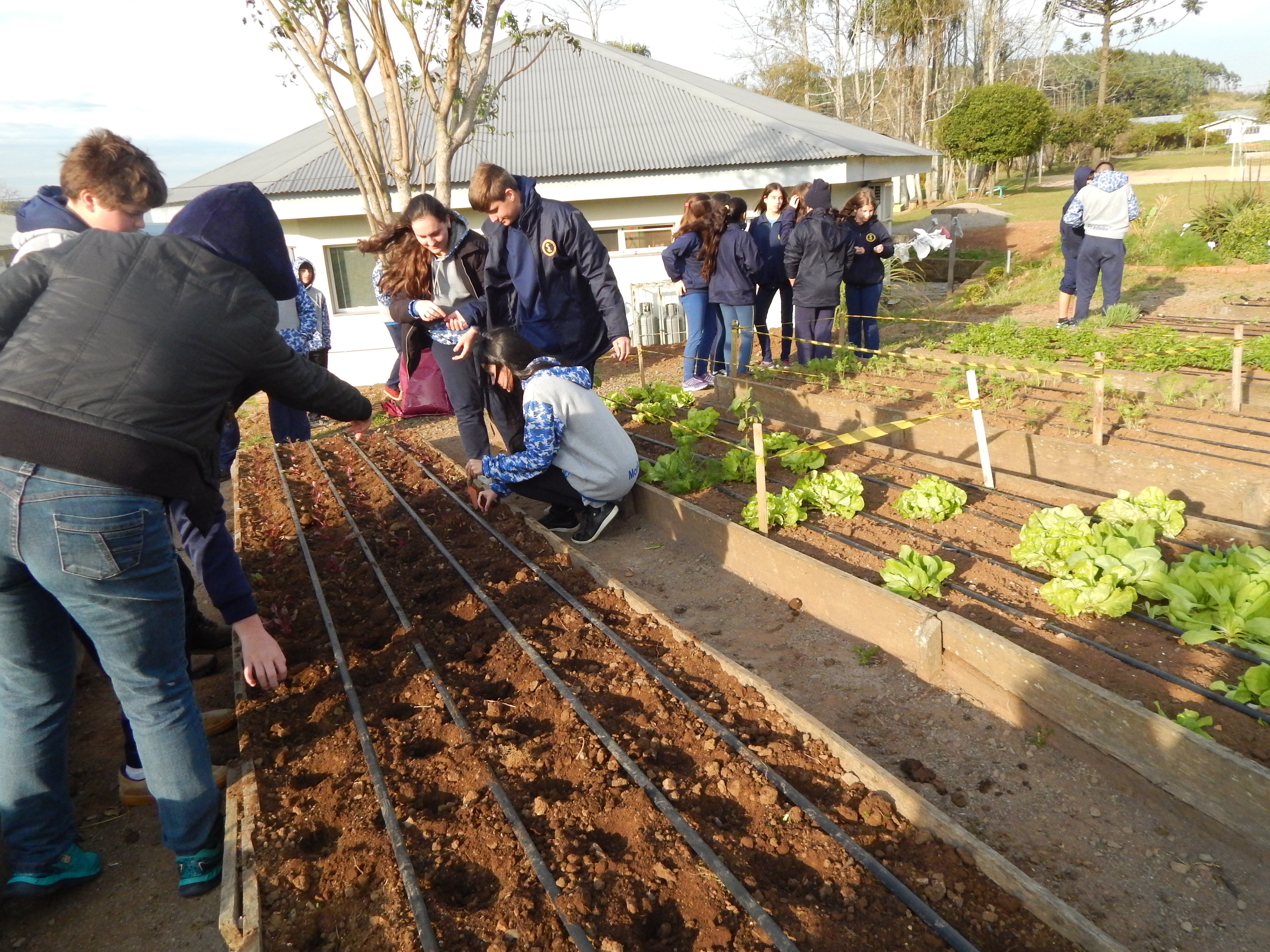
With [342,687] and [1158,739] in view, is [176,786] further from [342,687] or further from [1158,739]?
[1158,739]

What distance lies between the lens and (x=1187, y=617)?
318 cm

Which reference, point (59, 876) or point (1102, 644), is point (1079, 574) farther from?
point (59, 876)

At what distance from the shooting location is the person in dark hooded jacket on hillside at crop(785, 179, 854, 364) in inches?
309

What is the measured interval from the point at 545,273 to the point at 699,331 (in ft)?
12.5

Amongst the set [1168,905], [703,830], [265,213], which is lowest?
[1168,905]

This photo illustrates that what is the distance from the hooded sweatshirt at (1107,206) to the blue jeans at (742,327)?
3.89m

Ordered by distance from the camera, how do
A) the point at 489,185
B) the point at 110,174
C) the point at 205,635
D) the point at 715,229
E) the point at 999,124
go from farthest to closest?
the point at 999,124 → the point at 715,229 → the point at 489,185 → the point at 205,635 → the point at 110,174

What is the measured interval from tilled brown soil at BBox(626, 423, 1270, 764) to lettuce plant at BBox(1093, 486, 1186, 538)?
94 mm

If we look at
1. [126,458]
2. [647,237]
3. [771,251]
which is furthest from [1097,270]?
[126,458]

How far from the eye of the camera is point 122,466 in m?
2.00

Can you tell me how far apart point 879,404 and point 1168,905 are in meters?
4.87

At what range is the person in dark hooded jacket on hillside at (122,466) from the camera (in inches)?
Result: 76.8

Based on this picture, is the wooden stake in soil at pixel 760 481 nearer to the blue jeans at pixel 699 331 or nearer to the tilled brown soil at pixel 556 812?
the tilled brown soil at pixel 556 812

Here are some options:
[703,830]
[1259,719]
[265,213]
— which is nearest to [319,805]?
[703,830]
